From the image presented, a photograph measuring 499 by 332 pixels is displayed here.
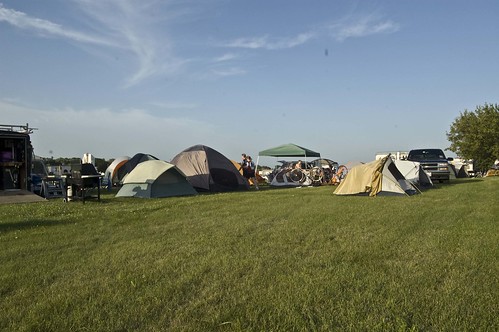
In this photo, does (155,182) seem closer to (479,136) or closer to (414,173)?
(414,173)

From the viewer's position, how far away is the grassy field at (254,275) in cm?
335

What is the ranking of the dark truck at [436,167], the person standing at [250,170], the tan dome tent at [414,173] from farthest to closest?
1. the person standing at [250,170]
2. the dark truck at [436,167]
3. the tan dome tent at [414,173]

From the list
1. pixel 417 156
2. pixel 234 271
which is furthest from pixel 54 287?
pixel 417 156

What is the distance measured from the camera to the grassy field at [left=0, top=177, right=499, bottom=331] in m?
3.35

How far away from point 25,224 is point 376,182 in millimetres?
10738

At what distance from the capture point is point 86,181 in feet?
44.8

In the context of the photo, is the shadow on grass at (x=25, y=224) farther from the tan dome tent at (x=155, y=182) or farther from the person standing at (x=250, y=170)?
the person standing at (x=250, y=170)

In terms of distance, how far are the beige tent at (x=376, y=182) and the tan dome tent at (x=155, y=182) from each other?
19.9 ft

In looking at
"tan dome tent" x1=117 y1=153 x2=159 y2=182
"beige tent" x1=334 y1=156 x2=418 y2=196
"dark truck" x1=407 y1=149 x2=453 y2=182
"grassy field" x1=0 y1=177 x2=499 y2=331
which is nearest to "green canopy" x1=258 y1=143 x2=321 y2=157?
"dark truck" x1=407 y1=149 x2=453 y2=182

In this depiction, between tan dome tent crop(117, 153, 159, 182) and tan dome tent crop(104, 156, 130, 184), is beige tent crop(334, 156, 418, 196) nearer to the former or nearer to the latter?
tan dome tent crop(117, 153, 159, 182)

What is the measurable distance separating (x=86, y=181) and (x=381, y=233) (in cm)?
1010

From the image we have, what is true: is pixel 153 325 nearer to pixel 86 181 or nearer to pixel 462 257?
pixel 462 257

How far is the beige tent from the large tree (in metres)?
27.2

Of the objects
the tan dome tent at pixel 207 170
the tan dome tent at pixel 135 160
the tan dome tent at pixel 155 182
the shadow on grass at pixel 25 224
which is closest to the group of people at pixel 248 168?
the tan dome tent at pixel 207 170
